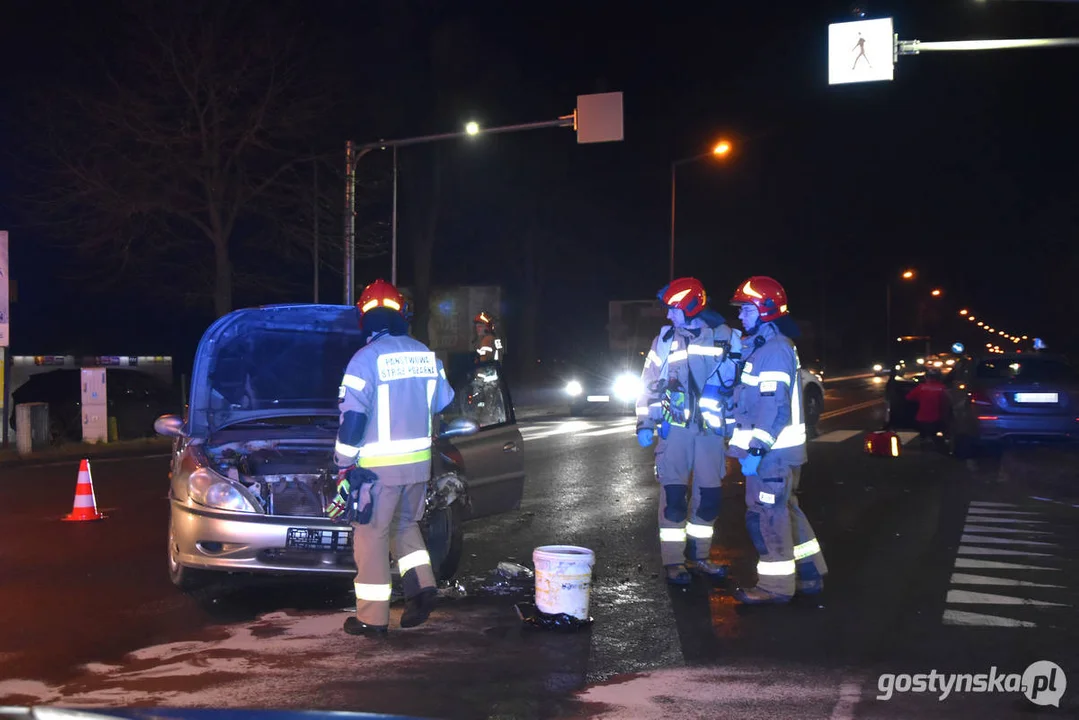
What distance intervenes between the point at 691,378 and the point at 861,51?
7.61 metres

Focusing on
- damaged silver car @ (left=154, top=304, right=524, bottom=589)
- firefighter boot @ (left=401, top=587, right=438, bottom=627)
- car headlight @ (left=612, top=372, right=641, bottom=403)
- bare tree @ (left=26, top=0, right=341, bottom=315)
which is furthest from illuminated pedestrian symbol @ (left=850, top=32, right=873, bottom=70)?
bare tree @ (left=26, top=0, right=341, bottom=315)

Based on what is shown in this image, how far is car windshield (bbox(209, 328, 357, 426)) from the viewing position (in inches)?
360

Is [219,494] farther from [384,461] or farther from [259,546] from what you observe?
[384,461]

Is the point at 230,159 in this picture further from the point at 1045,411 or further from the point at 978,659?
the point at 978,659

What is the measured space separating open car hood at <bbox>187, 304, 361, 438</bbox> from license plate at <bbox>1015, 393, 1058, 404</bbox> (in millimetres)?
10125

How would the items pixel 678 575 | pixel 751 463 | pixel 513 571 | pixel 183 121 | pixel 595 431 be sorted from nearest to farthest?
pixel 751 463
pixel 678 575
pixel 513 571
pixel 595 431
pixel 183 121

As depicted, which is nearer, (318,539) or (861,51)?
(318,539)

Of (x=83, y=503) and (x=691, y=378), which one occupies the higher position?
(x=691, y=378)

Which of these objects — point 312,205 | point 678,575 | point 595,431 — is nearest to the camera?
point 678,575

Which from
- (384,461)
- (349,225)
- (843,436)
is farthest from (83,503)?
(843,436)

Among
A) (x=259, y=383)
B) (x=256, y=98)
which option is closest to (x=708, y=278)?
(x=256, y=98)

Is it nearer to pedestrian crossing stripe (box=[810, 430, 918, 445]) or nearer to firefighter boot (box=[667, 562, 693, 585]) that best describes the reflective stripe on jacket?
firefighter boot (box=[667, 562, 693, 585])

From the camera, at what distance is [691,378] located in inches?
296

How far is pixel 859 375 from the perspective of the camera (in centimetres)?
6044
